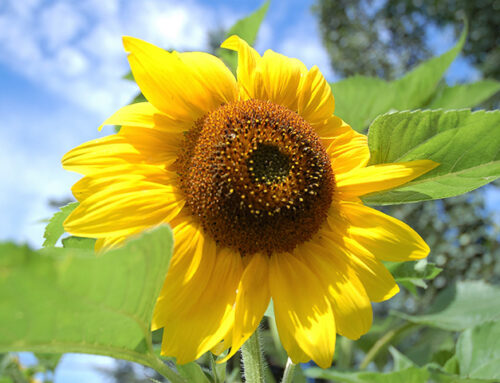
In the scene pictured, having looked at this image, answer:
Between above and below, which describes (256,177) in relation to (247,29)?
below

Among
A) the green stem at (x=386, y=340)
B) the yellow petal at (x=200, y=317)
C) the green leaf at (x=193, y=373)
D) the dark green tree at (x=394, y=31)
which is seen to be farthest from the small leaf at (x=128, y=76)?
the dark green tree at (x=394, y=31)

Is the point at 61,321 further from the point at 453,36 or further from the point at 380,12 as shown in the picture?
the point at 380,12

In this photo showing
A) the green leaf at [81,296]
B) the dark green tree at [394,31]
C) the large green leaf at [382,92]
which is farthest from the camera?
the dark green tree at [394,31]

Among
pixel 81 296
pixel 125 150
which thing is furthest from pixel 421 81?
pixel 81 296

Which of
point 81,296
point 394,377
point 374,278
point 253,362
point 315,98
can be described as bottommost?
point 394,377

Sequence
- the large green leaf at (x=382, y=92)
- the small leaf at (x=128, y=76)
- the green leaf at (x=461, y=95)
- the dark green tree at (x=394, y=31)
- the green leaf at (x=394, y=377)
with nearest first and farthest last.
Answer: the green leaf at (x=394, y=377) < the small leaf at (x=128, y=76) < the large green leaf at (x=382, y=92) < the green leaf at (x=461, y=95) < the dark green tree at (x=394, y=31)

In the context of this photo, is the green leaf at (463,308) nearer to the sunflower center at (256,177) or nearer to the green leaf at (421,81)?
the green leaf at (421,81)

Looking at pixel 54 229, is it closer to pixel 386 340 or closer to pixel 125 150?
pixel 125 150
